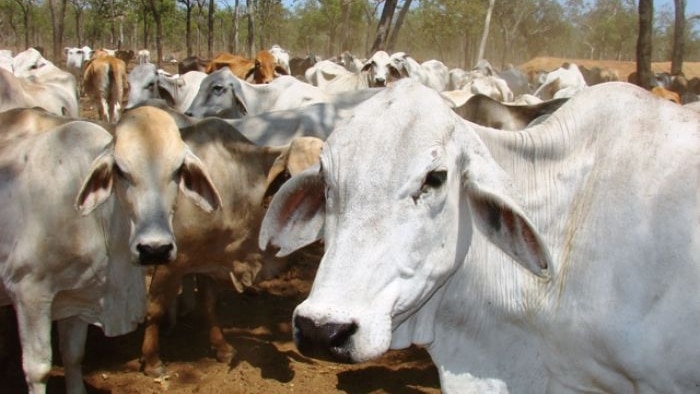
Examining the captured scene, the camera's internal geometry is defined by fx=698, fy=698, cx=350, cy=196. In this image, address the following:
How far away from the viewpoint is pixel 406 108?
2143 millimetres

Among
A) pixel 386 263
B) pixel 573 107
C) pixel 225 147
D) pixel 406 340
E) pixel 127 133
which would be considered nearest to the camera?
pixel 386 263

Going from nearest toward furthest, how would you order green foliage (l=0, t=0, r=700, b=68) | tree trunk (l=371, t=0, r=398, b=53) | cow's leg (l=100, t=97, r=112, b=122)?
cow's leg (l=100, t=97, r=112, b=122)
tree trunk (l=371, t=0, r=398, b=53)
green foliage (l=0, t=0, r=700, b=68)

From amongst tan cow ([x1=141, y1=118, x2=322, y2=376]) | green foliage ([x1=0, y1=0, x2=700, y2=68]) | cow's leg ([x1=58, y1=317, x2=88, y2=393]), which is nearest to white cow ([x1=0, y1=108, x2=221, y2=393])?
cow's leg ([x1=58, y1=317, x2=88, y2=393])

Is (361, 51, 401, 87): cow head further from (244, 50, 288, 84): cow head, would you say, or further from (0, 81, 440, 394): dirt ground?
(0, 81, 440, 394): dirt ground

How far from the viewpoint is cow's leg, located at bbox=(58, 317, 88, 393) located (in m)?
4.19

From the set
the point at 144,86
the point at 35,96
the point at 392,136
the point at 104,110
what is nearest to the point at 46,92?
the point at 35,96

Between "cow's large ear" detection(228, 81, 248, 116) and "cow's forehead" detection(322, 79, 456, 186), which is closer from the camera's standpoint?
"cow's forehead" detection(322, 79, 456, 186)

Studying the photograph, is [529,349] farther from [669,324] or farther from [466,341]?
[669,324]

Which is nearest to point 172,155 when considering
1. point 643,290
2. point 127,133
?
point 127,133

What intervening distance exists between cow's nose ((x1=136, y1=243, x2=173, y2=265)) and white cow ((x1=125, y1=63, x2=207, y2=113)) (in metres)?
7.62

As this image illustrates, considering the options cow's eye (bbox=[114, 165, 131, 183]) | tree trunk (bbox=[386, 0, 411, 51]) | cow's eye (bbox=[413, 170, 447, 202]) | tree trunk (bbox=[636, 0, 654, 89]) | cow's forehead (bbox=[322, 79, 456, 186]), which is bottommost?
cow's eye (bbox=[114, 165, 131, 183])

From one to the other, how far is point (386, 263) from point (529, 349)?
86 cm

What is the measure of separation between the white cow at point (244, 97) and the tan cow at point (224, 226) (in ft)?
9.43

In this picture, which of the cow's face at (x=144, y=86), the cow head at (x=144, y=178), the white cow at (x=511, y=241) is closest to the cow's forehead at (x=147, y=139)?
the cow head at (x=144, y=178)
